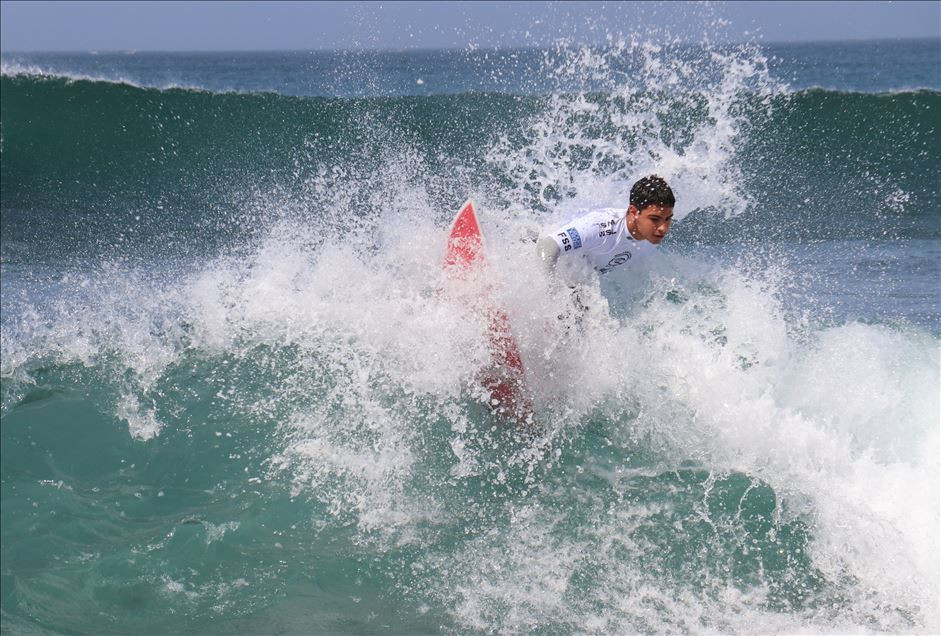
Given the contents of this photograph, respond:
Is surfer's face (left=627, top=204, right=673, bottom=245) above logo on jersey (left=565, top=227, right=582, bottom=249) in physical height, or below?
above

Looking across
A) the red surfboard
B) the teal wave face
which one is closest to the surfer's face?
the red surfboard

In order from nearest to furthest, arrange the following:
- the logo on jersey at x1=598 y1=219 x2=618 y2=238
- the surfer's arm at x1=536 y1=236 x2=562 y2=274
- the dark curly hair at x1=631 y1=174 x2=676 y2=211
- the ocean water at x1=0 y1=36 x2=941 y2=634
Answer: the ocean water at x1=0 y1=36 x2=941 y2=634 < the dark curly hair at x1=631 y1=174 x2=676 y2=211 < the surfer's arm at x1=536 y1=236 x2=562 y2=274 < the logo on jersey at x1=598 y1=219 x2=618 y2=238

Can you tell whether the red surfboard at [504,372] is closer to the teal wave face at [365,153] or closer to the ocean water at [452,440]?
the ocean water at [452,440]

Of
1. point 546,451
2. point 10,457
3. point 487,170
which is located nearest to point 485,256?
point 546,451

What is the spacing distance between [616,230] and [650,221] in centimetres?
29

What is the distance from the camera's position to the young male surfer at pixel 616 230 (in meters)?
4.87

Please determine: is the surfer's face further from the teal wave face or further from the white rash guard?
the teal wave face

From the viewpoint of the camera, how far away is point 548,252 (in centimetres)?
500

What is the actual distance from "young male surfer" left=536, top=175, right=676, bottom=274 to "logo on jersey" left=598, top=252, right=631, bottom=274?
0.04ft

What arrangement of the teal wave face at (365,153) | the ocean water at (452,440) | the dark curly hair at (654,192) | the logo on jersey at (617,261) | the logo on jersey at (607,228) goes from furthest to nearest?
1. the teal wave face at (365,153)
2. the logo on jersey at (617,261)
3. the logo on jersey at (607,228)
4. the dark curly hair at (654,192)
5. the ocean water at (452,440)

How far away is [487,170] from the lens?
12.0 metres

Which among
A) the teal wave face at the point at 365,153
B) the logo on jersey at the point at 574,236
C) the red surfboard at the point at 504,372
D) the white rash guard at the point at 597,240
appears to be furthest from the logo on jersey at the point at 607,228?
the teal wave face at the point at 365,153

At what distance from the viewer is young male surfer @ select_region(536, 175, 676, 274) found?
4871mm

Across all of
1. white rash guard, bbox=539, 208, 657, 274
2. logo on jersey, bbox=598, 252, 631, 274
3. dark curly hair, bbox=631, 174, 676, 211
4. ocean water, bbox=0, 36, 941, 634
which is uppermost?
dark curly hair, bbox=631, 174, 676, 211
